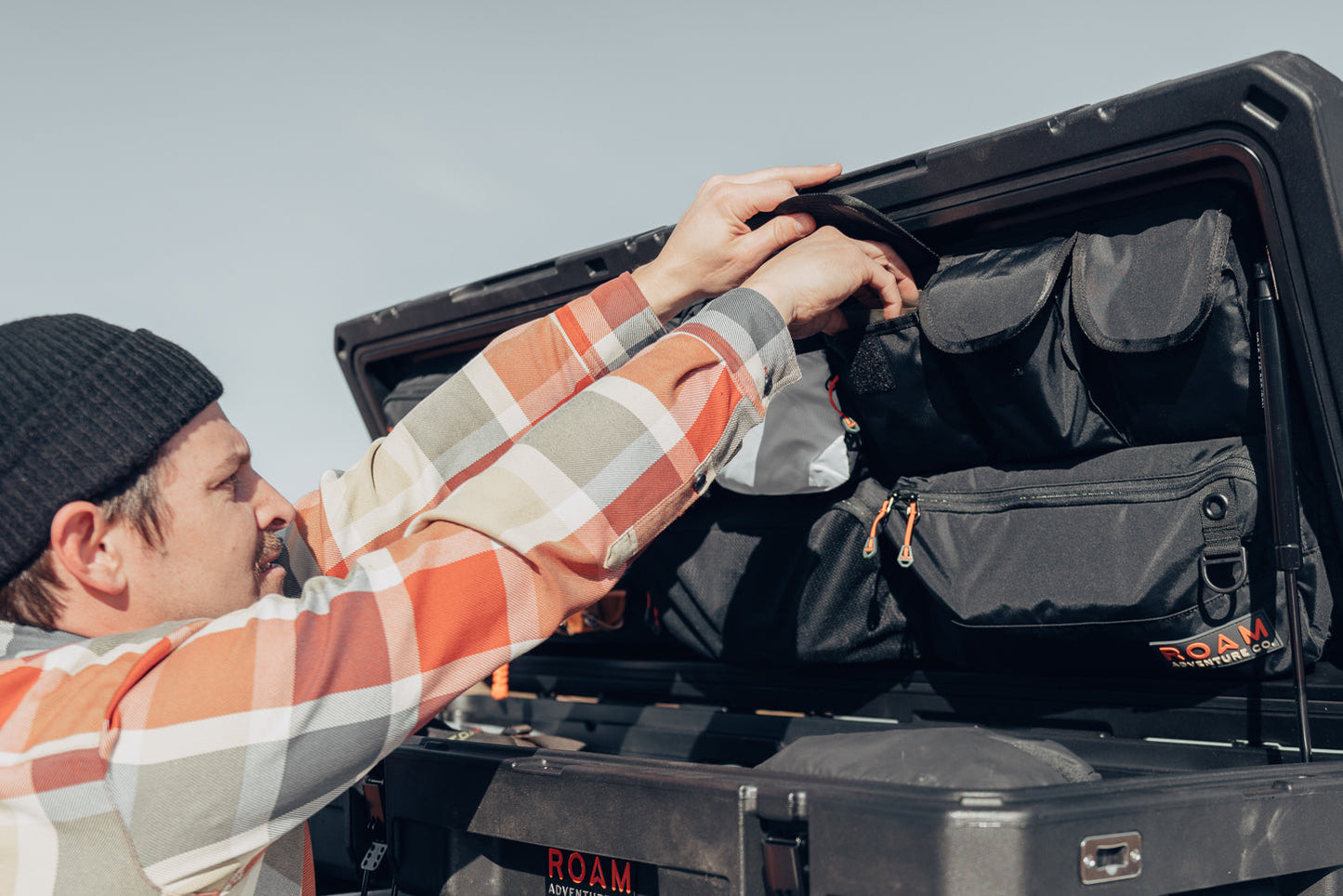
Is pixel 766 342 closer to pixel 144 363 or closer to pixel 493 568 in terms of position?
pixel 493 568

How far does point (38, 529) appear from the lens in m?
1.30

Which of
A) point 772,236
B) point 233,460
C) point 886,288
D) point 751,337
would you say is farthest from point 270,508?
point 886,288

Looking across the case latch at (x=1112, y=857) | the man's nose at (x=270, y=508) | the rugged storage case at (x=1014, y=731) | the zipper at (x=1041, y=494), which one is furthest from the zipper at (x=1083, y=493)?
the man's nose at (x=270, y=508)

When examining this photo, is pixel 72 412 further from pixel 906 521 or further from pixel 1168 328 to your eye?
pixel 1168 328

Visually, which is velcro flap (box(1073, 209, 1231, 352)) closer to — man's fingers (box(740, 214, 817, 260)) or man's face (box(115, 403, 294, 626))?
man's fingers (box(740, 214, 817, 260))

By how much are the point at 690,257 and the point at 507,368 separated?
0.36 meters

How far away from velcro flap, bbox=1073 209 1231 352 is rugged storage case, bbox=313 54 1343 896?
6 cm

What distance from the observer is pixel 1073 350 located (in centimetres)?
170

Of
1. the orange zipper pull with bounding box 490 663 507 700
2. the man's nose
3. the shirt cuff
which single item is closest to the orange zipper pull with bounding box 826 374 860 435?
the shirt cuff

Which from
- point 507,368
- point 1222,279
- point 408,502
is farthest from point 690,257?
point 1222,279

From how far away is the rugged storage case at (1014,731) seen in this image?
3.50ft

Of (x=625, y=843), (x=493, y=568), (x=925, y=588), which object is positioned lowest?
(x=625, y=843)

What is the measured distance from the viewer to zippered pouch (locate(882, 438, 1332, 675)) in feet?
5.29

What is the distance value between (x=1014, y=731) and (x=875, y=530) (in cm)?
41
